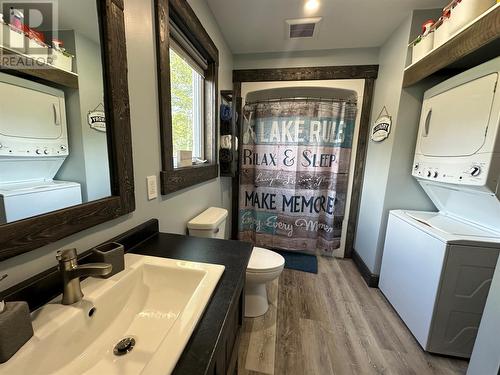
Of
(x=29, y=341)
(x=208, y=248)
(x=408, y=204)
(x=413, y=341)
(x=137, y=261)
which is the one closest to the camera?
(x=29, y=341)

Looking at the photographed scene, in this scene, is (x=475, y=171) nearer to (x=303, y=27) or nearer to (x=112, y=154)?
(x=303, y=27)

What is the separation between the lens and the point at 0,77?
1.70 ft

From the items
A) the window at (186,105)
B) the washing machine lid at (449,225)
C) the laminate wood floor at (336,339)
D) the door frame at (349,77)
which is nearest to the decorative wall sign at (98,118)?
the window at (186,105)

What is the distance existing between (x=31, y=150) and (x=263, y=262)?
1.47 metres

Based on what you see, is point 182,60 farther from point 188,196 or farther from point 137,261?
point 137,261

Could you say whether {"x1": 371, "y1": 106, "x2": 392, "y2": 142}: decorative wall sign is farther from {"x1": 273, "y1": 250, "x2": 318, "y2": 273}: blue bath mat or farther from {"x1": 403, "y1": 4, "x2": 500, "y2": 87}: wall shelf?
{"x1": 273, "y1": 250, "x2": 318, "y2": 273}: blue bath mat

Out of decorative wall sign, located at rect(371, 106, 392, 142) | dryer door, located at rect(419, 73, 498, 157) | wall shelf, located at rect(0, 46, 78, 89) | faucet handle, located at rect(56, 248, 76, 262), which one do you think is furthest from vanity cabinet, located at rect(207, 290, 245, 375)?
decorative wall sign, located at rect(371, 106, 392, 142)

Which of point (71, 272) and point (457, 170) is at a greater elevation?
point (457, 170)

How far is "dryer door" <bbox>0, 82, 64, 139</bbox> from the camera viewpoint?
54 cm

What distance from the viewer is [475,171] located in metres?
1.18

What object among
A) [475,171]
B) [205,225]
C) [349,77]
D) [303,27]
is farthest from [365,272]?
[303,27]

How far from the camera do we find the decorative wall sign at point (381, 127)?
1.94m

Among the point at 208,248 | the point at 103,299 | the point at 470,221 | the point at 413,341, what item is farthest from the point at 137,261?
the point at 470,221

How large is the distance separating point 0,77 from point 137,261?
2.22ft
